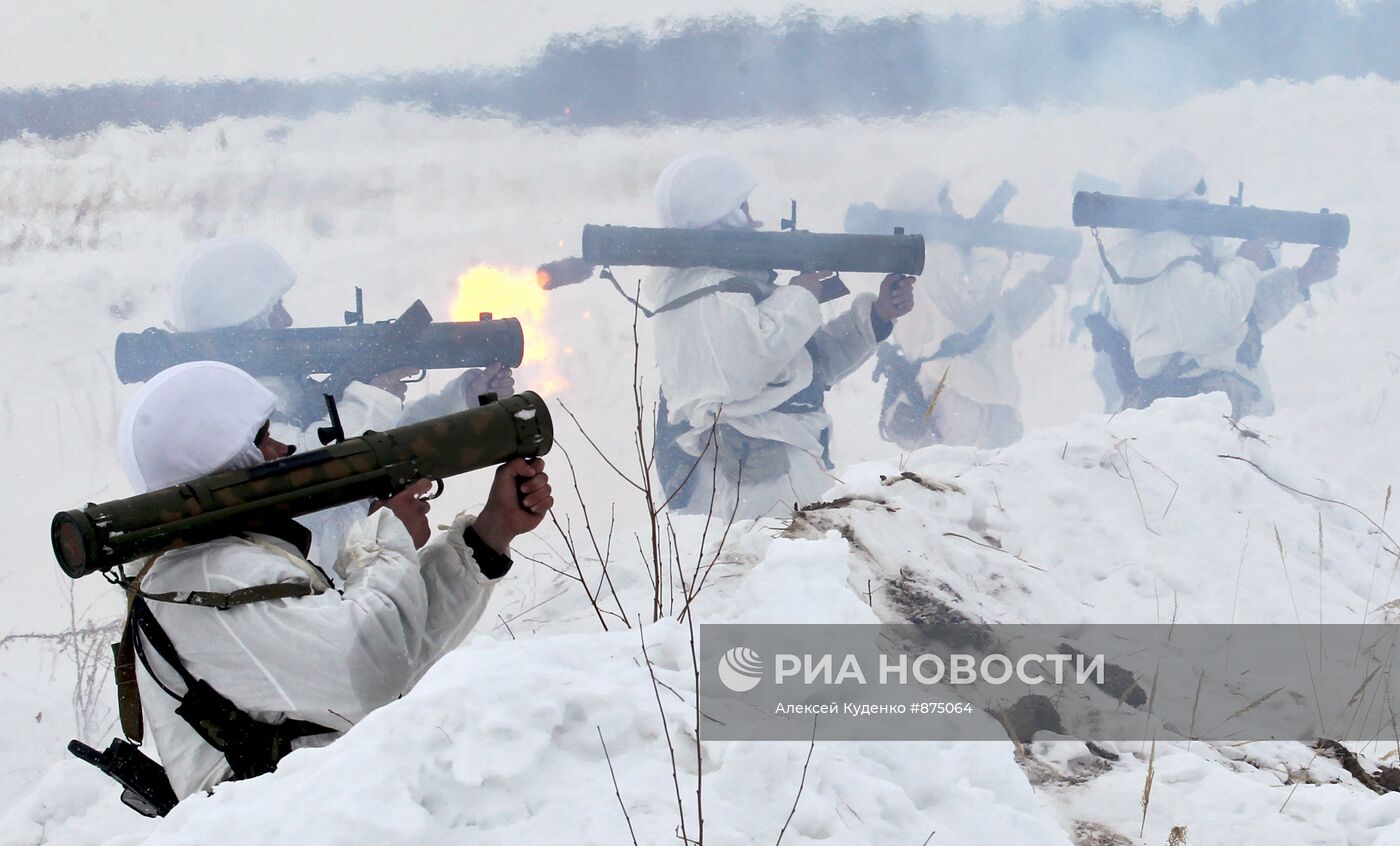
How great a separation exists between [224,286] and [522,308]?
4.24 m

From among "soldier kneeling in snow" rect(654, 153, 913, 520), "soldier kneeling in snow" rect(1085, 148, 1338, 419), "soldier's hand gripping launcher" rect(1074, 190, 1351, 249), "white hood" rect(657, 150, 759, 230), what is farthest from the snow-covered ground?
"white hood" rect(657, 150, 759, 230)

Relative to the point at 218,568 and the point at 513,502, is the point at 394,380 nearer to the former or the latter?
the point at 513,502

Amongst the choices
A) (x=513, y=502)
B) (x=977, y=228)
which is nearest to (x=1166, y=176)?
(x=977, y=228)

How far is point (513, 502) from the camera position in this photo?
210 cm

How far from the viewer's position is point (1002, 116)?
36.7 ft

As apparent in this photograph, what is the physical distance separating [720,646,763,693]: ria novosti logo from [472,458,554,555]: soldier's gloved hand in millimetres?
412

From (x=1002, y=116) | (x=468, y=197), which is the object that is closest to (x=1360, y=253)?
(x=1002, y=116)

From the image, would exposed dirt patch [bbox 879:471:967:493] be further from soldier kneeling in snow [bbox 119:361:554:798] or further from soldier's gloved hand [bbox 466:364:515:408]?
soldier's gloved hand [bbox 466:364:515:408]

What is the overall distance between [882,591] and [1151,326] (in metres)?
5.22

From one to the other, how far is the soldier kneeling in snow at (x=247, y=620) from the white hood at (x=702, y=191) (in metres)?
3.63

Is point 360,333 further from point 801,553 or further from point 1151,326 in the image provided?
point 1151,326

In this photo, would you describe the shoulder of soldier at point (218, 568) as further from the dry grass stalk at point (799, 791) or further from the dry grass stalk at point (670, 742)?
the dry grass stalk at point (799, 791)

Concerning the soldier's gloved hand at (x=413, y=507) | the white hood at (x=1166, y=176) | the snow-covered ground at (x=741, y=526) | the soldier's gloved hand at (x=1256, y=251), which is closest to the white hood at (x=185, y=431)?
the soldier's gloved hand at (x=413, y=507)

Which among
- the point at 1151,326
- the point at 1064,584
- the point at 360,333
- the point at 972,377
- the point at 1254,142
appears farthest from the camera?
the point at 1254,142
